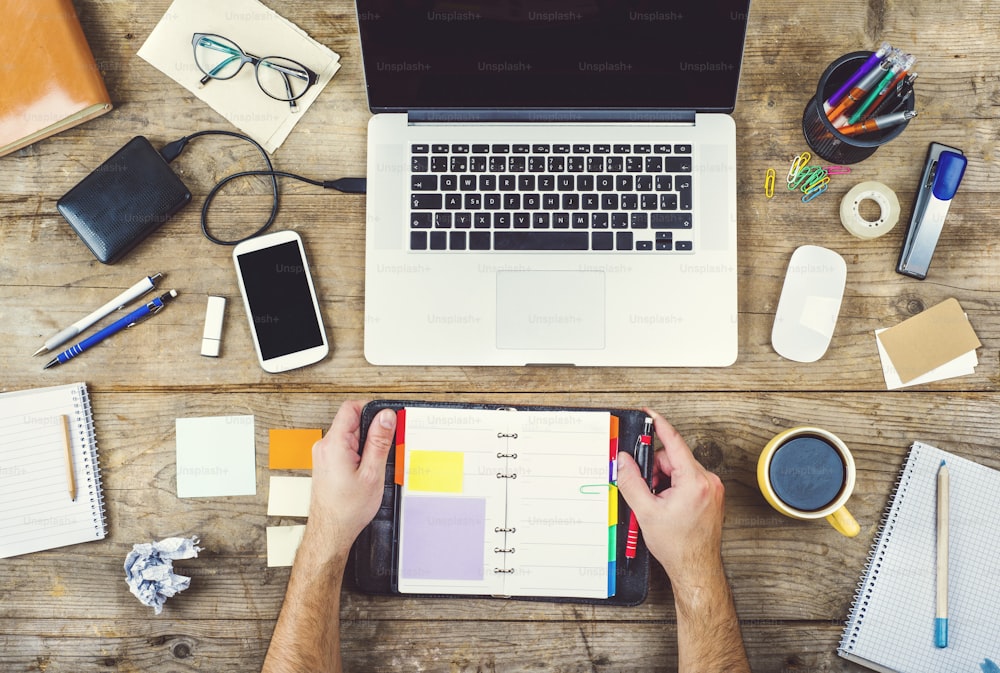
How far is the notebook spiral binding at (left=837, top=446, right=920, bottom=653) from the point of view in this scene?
111 cm

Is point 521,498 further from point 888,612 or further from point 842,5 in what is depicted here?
point 842,5

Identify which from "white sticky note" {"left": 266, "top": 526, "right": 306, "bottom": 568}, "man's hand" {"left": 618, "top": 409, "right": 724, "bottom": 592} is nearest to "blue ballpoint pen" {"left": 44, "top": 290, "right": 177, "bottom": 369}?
"white sticky note" {"left": 266, "top": 526, "right": 306, "bottom": 568}

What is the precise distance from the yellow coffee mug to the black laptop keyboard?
0.33 metres

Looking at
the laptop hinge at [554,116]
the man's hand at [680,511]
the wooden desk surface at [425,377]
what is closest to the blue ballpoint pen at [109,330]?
the wooden desk surface at [425,377]

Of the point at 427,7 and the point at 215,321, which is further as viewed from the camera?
the point at 215,321

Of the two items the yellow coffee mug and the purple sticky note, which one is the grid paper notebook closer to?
the yellow coffee mug

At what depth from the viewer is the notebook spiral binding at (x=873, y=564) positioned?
1114 mm

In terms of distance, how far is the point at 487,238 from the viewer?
1.12m

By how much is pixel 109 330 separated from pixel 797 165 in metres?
1.16

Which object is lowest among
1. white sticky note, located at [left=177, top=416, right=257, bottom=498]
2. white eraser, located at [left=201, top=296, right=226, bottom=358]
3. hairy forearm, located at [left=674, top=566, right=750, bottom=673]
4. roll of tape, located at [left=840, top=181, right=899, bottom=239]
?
hairy forearm, located at [left=674, top=566, right=750, bottom=673]

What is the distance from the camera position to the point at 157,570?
1110 millimetres

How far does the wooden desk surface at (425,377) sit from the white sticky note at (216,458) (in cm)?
2

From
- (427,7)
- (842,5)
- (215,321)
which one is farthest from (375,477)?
(842,5)

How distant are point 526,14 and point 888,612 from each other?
3.50 ft
